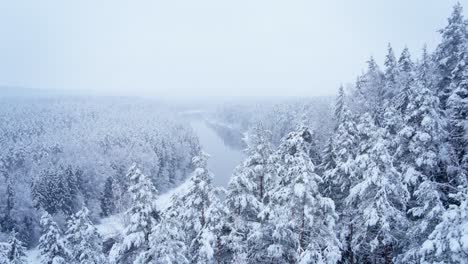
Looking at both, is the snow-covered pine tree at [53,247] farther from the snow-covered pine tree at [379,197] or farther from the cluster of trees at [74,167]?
the cluster of trees at [74,167]

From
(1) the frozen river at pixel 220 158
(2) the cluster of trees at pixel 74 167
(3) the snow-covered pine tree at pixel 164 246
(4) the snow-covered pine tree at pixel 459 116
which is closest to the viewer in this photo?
(3) the snow-covered pine tree at pixel 164 246

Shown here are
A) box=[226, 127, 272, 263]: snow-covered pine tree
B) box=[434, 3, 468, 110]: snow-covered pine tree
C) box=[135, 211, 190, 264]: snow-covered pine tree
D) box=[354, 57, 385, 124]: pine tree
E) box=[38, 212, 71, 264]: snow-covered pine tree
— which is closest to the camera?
box=[135, 211, 190, 264]: snow-covered pine tree

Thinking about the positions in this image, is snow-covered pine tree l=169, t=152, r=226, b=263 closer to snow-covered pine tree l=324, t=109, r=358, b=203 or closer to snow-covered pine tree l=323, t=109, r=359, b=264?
snow-covered pine tree l=323, t=109, r=359, b=264

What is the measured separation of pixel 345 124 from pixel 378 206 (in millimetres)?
7196

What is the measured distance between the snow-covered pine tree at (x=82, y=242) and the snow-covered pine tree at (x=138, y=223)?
247 inches

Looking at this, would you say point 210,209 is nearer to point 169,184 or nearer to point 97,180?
point 97,180

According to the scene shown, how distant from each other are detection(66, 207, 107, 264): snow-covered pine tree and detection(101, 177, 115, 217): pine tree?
44375 mm

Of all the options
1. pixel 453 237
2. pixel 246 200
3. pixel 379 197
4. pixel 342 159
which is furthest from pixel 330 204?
pixel 342 159

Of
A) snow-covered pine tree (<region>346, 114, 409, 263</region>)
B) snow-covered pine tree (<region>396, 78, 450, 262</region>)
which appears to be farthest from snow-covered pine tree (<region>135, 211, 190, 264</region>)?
snow-covered pine tree (<region>396, 78, 450, 262</region>)

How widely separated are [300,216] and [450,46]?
21.9m

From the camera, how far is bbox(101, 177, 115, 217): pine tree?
64.3 meters

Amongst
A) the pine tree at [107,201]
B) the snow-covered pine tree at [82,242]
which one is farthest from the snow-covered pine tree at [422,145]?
the pine tree at [107,201]

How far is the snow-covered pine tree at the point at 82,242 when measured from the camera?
67.3 ft

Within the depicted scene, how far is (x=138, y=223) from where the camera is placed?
15.0m
